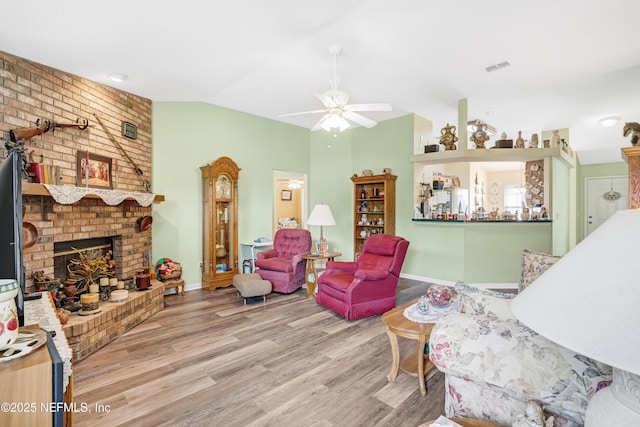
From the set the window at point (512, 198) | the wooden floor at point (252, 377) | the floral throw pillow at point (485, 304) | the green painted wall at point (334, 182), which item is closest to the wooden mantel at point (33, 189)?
the wooden floor at point (252, 377)

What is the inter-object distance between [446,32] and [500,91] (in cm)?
194

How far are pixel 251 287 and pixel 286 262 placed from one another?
2.52 feet

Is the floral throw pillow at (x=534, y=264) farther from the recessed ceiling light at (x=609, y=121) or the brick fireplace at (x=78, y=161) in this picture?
the recessed ceiling light at (x=609, y=121)

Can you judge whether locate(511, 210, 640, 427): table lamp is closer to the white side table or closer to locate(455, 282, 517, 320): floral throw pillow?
locate(455, 282, 517, 320): floral throw pillow

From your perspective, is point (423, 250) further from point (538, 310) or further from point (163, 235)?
point (538, 310)

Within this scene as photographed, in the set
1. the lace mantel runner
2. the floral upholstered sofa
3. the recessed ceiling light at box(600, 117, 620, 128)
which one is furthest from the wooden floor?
the recessed ceiling light at box(600, 117, 620, 128)

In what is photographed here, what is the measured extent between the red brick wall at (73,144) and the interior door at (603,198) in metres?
10.1

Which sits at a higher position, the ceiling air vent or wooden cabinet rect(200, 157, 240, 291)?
the ceiling air vent

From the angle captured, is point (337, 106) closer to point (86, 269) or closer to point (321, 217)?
point (321, 217)

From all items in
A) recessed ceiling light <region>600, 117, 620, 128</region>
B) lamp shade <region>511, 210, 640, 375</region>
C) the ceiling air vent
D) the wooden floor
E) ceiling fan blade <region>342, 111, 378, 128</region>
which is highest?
the ceiling air vent

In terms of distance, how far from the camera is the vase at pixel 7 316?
92cm

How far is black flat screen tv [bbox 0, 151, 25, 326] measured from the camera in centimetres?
113

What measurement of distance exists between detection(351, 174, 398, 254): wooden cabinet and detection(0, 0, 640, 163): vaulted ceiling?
4.91ft

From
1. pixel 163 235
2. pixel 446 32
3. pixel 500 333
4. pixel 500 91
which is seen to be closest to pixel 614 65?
pixel 500 91
